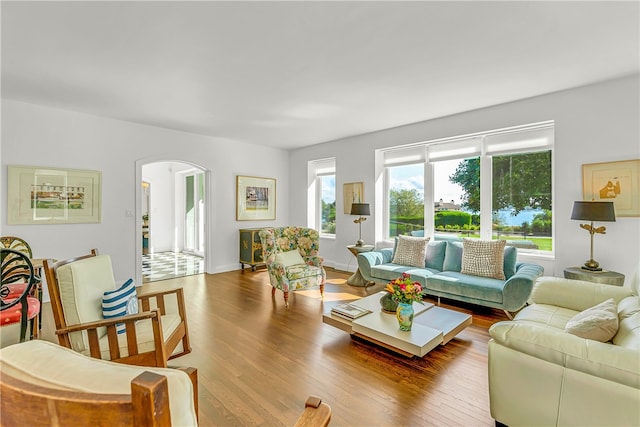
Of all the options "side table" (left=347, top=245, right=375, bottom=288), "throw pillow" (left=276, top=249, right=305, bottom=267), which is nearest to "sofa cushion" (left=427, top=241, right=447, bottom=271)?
"side table" (left=347, top=245, right=375, bottom=288)

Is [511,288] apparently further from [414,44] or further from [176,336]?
[176,336]

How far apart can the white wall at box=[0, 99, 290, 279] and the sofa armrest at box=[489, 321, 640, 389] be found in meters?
A: 5.23

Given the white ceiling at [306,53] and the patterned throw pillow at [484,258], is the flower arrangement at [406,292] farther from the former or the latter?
the white ceiling at [306,53]

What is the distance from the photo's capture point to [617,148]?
131 inches

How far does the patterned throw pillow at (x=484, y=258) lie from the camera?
12.3 feet

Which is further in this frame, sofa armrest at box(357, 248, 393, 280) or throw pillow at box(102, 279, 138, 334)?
sofa armrest at box(357, 248, 393, 280)

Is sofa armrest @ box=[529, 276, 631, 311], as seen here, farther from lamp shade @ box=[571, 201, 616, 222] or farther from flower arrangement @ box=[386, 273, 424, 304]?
flower arrangement @ box=[386, 273, 424, 304]

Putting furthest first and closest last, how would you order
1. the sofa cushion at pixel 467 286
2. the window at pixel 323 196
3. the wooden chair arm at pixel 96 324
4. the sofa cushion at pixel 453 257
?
the window at pixel 323 196
the sofa cushion at pixel 453 257
the sofa cushion at pixel 467 286
the wooden chair arm at pixel 96 324

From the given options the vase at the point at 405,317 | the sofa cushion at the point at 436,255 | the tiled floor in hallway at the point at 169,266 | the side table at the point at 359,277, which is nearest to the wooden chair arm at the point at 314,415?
the vase at the point at 405,317

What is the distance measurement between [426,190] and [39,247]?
228 inches

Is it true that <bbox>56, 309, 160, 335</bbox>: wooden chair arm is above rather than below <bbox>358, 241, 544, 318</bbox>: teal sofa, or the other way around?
above

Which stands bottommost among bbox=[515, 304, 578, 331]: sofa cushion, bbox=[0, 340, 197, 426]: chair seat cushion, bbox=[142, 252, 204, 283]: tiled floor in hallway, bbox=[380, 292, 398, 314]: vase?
bbox=[142, 252, 204, 283]: tiled floor in hallway

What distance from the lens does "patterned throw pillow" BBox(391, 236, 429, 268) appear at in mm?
4492

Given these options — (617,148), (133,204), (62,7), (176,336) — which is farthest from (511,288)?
(133,204)
